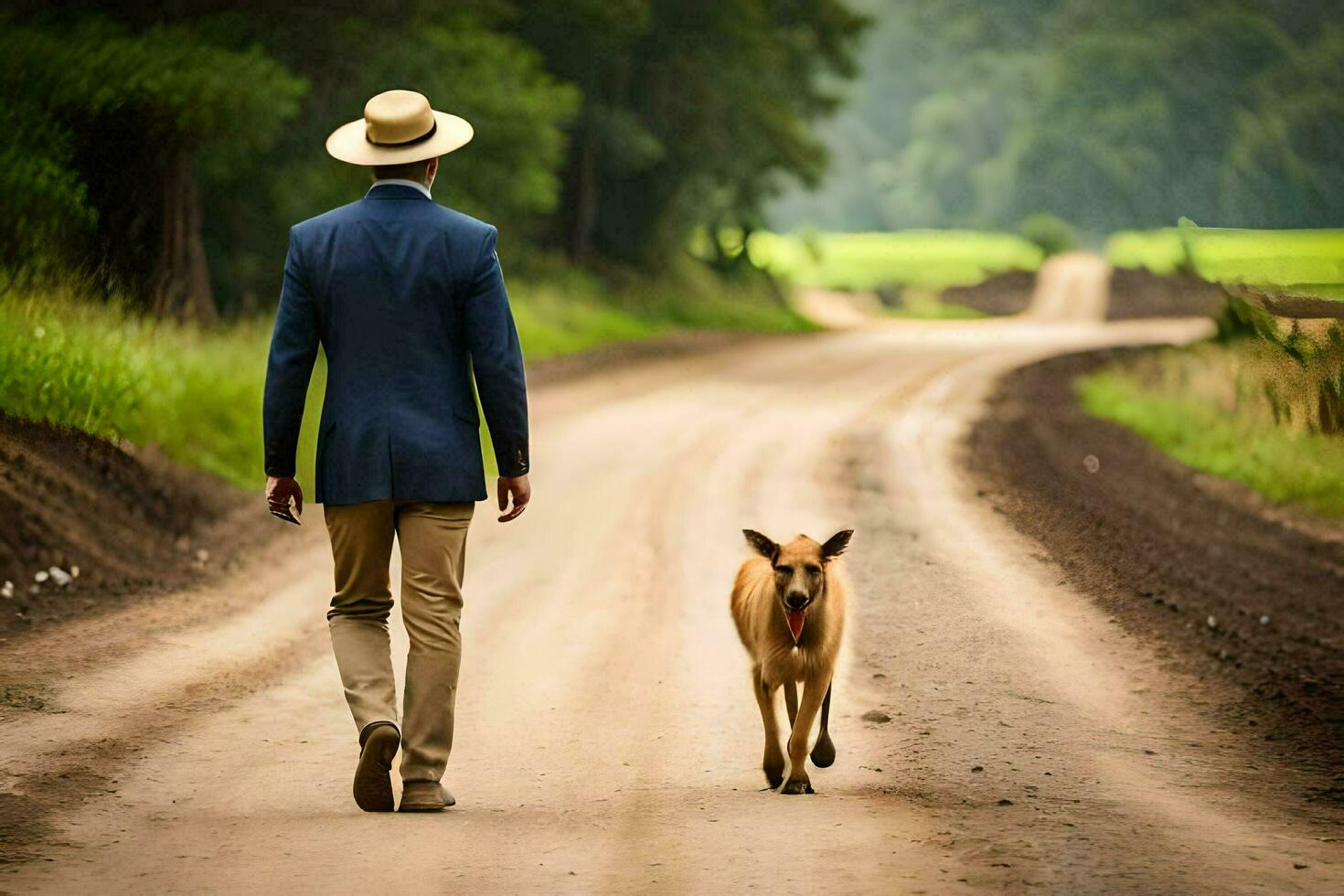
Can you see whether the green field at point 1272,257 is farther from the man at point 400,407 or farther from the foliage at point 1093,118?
the man at point 400,407

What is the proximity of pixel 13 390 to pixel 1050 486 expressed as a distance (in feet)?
29.4

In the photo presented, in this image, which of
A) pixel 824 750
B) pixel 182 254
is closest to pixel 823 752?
pixel 824 750

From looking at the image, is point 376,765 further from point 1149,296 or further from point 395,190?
point 1149,296

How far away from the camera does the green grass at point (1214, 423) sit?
15.2 meters

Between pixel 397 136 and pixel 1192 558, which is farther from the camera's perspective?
pixel 1192 558

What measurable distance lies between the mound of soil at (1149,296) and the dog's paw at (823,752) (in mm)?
40284

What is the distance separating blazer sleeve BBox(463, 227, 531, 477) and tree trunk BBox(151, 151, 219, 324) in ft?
40.4

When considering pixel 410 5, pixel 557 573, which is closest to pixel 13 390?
pixel 557 573

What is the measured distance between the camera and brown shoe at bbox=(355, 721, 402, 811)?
15.8ft

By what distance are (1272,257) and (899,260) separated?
57404mm

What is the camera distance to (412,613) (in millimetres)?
4961

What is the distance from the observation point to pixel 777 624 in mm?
5551

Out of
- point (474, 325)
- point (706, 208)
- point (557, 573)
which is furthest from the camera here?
point (706, 208)

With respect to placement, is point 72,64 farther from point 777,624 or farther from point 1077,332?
point 1077,332
